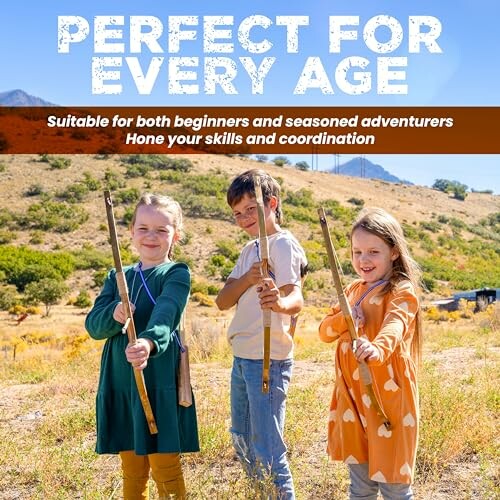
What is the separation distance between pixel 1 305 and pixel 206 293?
27.0 ft

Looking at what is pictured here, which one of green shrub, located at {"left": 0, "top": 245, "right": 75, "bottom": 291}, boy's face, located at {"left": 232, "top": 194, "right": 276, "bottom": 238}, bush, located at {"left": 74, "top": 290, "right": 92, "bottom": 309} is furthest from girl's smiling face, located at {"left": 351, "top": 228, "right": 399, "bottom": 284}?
green shrub, located at {"left": 0, "top": 245, "right": 75, "bottom": 291}

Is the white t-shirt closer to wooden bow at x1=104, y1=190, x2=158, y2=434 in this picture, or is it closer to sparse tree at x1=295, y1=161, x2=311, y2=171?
wooden bow at x1=104, y1=190, x2=158, y2=434

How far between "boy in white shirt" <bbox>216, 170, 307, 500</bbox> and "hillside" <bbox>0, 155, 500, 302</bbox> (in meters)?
27.8

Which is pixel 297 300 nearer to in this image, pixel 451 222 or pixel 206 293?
pixel 206 293

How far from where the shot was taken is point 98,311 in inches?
116

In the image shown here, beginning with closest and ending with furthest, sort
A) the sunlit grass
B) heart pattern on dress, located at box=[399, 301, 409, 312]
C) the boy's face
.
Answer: heart pattern on dress, located at box=[399, 301, 409, 312], the boy's face, the sunlit grass

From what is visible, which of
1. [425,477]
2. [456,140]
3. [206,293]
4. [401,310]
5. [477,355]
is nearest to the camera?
[401,310]

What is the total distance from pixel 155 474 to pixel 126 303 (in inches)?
34.0

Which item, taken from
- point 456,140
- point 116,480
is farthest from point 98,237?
point 116,480

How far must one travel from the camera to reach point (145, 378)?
9.55ft

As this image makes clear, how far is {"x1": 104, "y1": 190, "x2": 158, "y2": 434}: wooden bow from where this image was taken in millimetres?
2443

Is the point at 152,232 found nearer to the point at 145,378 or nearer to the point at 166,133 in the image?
the point at 145,378

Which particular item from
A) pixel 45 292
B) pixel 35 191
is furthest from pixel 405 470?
pixel 35 191

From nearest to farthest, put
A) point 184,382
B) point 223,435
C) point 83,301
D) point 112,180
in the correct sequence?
1. point 184,382
2. point 223,435
3. point 83,301
4. point 112,180
